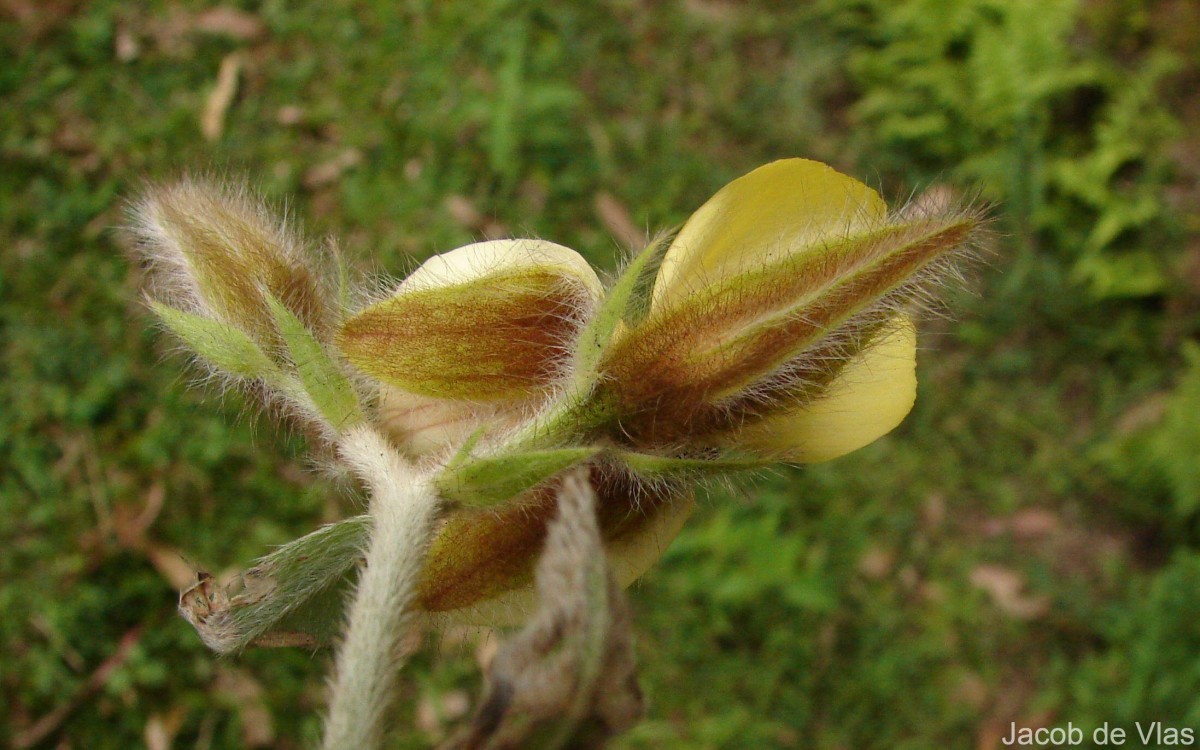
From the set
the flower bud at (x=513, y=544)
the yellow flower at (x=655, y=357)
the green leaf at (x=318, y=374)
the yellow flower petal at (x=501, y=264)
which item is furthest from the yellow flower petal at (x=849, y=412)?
the green leaf at (x=318, y=374)

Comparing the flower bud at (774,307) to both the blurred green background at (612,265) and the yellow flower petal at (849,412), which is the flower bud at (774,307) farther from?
the blurred green background at (612,265)

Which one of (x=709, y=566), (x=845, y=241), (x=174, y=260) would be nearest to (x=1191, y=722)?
(x=709, y=566)

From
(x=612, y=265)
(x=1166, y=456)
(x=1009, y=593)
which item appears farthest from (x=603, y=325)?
(x=1166, y=456)

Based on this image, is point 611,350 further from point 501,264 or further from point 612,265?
point 612,265

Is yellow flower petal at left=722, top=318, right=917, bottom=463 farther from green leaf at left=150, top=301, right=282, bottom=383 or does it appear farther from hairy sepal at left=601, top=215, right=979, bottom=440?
green leaf at left=150, top=301, right=282, bottom=383

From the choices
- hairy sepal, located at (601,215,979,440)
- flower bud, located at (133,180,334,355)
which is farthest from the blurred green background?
hairy sepal, located at (601,215,979,440)

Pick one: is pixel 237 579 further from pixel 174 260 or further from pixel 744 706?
pixel 744 706
